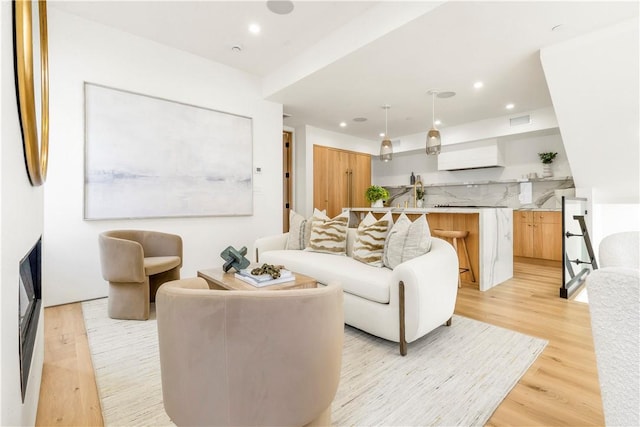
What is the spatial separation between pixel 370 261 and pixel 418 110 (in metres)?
3.45

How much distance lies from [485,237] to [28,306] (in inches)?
157

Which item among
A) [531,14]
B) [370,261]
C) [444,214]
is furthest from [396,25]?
[444,214]

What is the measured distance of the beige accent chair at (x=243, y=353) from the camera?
3.15ft

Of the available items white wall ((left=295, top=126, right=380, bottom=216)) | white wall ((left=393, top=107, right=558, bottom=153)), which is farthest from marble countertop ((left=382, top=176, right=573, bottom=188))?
white wall ((left=295, top=126, right=380, bottom=216))

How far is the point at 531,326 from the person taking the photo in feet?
8.34

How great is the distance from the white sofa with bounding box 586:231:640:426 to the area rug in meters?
1.15

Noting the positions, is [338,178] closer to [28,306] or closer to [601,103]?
[601,103]

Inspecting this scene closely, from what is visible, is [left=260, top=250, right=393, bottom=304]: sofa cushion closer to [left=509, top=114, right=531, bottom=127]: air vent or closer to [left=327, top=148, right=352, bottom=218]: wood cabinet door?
[left=327, top=148, right=352, bottom=218]: wood cabinet door

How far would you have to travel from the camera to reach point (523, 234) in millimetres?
5418

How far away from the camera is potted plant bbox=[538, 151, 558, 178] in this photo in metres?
5.45

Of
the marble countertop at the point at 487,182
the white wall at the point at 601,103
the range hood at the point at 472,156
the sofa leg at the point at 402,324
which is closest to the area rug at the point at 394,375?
the sofa leg at the point at 402,324

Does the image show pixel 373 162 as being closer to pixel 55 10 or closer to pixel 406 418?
pixel 55 10

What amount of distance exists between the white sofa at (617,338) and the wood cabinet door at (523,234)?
19.0 feet

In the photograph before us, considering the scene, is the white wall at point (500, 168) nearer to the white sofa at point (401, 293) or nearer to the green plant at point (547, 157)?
the green plant at point (547, 157)
